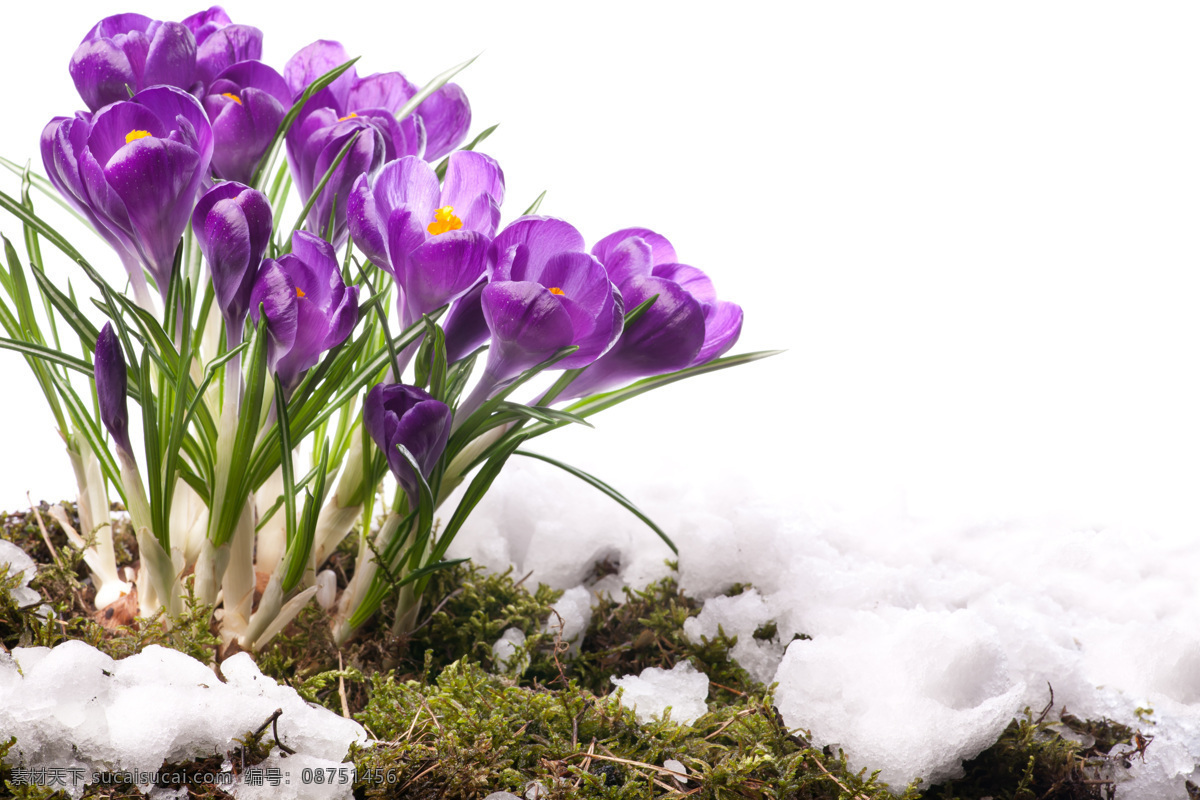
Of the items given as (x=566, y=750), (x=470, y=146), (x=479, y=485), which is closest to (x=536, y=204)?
(x=470, y=146)

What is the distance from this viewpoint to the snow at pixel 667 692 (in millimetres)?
1033

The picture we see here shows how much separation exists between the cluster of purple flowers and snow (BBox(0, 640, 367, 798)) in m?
0.26

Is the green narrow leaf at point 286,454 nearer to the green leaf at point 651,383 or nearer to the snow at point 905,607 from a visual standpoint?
the green leaf at point 651,383

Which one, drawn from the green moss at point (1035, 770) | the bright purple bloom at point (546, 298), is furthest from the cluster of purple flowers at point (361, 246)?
the green moss at point (1035, 770)

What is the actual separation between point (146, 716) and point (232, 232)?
46 cm

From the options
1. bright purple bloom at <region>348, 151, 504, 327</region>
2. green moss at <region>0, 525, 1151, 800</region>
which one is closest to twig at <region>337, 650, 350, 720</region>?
green moss at <region>0, 525, 1151, 800</region>

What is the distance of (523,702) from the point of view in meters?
0.97

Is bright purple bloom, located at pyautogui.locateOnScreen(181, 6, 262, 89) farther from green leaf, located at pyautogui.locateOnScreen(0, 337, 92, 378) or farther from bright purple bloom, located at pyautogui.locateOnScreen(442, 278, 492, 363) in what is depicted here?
bright purple bloom, located at pyautogui.locateOnScreen(442, 278, 492, 363)

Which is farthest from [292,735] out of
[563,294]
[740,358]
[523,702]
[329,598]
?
[740,358]

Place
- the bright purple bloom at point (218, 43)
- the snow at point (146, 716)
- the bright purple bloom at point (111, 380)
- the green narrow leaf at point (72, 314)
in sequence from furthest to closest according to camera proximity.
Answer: the bright purple bloom at point (218, 43) → the green narrow leaf at point (72, 314) → the bright purple bloom at point (111, 380) → the snow at point (146, 716)

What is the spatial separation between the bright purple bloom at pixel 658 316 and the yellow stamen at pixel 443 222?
0.52ft

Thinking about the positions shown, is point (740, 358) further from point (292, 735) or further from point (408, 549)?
point (292, 735)

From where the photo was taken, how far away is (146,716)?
2.71 feet

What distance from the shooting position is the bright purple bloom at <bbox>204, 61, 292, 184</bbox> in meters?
1.05
